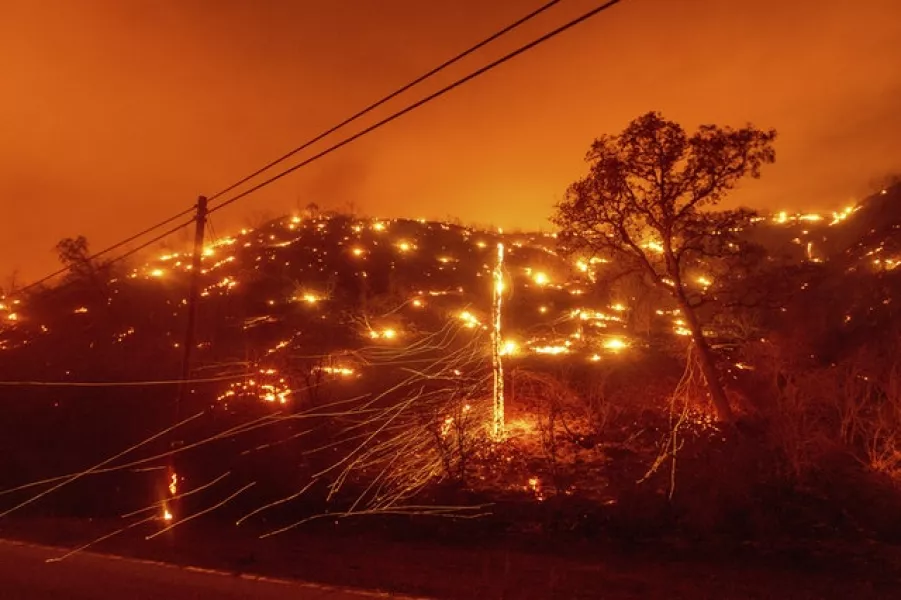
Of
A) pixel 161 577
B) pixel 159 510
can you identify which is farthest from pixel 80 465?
pixel 161 577

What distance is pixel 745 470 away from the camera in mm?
11508

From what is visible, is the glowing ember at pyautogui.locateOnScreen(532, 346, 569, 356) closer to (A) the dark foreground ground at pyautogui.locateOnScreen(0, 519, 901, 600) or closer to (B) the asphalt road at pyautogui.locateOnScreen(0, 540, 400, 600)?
(A) the dark foreground ground at pyautogui.locateOnScreen(0, 519, 901, 600)

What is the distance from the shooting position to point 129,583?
27.0 ft

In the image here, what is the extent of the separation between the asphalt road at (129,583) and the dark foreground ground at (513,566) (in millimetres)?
42

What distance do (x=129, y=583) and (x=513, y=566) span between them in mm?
5255

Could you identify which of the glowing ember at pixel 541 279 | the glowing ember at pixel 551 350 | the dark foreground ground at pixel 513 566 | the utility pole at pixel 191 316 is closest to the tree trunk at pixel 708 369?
the dark foreground ground at pixel 513 566

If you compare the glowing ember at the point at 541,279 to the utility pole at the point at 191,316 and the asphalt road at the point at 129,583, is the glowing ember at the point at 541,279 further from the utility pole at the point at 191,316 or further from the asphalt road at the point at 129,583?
the asphalt road at the point at 129,583

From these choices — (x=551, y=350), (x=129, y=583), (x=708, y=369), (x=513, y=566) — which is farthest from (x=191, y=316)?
(x=551, y=350)

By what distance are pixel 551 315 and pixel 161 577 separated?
98.8 feet

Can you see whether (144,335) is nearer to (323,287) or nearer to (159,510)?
(323,287)

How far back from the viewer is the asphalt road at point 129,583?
Answer: 24.9ft

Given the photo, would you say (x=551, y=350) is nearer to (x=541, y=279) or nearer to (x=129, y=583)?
(x=541, y=279)

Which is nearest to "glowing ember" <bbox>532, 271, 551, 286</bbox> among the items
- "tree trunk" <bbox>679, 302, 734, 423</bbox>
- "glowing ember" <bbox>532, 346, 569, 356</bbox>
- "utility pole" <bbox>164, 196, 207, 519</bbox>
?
"glowing ember" <bbox>532, 346, 569, 356</bbox>

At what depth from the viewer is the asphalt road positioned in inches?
299
